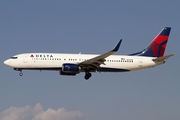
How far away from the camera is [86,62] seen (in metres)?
48.4

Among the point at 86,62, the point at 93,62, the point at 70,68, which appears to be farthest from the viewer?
the point at 93,62

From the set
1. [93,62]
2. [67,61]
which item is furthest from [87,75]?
[67,61]

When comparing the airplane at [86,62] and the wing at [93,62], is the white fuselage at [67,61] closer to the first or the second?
the airplane at [86,62]

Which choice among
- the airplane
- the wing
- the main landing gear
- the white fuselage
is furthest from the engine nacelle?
the main landing gear

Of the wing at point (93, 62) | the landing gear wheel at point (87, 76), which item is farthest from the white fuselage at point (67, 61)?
the landing gear wheel at point (87, 76)

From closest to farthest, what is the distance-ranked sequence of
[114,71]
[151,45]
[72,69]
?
[72,69] → [114,71] → [151,45]

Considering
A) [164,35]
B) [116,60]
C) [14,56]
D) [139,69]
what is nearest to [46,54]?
[14,56]

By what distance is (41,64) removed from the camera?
4856cm

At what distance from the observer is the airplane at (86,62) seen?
48.6 meters

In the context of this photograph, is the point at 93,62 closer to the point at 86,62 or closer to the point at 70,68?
the point at 86,62

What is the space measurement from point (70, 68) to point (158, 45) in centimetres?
1692

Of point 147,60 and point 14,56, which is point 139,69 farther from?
point 14,56

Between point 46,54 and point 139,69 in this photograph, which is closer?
point 46,54

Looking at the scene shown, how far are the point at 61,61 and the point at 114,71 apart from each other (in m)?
8.52
